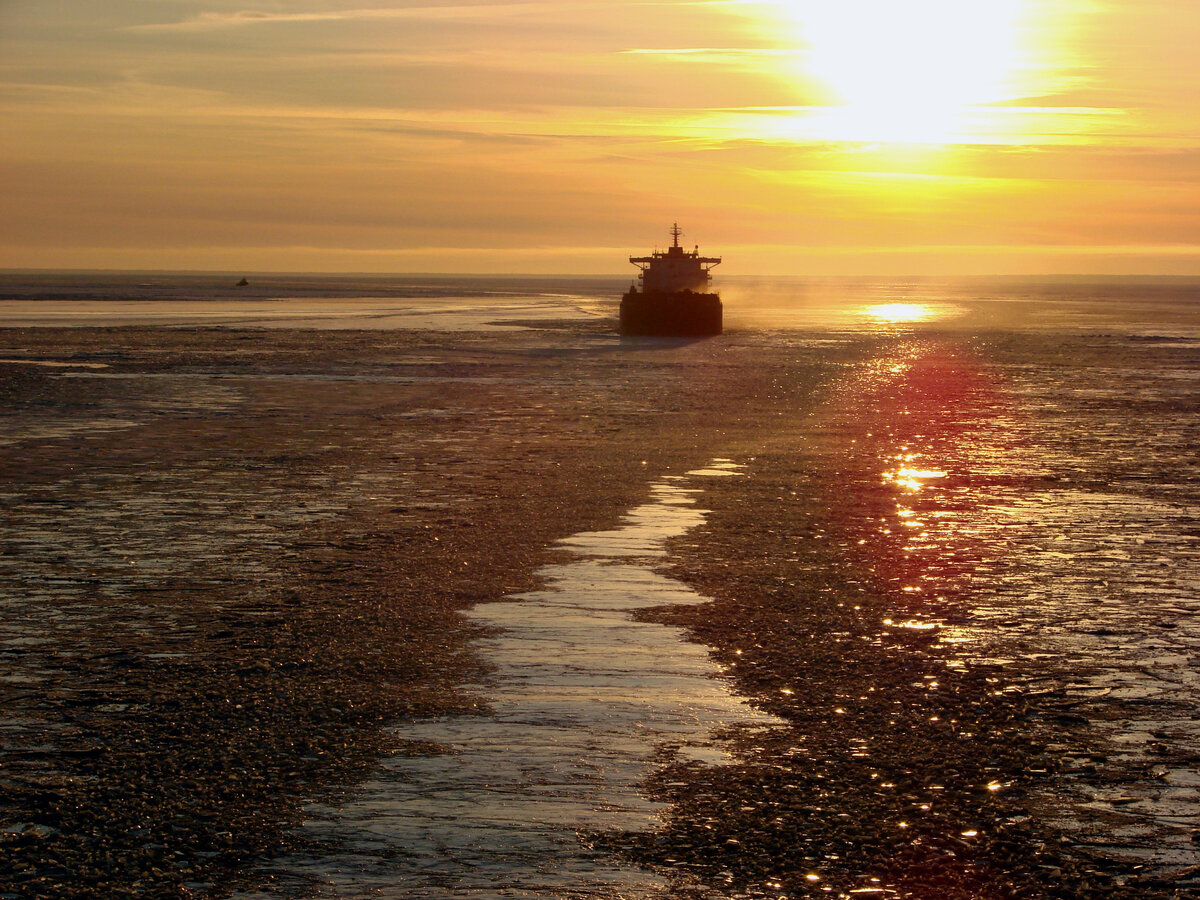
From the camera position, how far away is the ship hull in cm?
5494

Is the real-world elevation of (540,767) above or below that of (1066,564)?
below


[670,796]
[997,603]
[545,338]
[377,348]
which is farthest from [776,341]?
[670,796]

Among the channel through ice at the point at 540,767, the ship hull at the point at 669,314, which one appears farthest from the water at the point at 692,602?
the ship hull at the point at 669,314

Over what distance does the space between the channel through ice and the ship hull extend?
45.9 metres

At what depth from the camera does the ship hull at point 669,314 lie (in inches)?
2163

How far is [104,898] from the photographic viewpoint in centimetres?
488

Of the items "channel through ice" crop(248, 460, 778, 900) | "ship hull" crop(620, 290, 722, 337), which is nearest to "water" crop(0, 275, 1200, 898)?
"channel through ice" crop(248, 460, 778, 900)

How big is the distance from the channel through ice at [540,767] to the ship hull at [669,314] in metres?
45.9

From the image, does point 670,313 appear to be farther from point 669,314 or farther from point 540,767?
point 540,767

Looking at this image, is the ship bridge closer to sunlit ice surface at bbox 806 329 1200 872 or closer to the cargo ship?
the cargo ship

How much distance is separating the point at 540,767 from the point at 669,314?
4980 centimetres

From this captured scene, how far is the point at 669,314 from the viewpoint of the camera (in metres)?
55.3

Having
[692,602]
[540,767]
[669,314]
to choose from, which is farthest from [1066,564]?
[669,314]

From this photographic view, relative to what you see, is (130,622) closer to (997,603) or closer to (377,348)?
(997,603)
